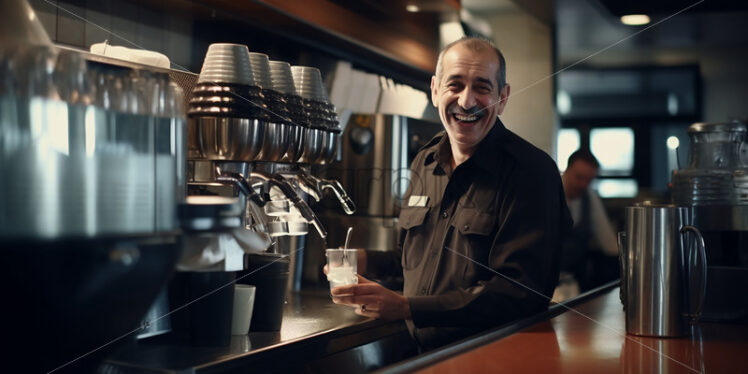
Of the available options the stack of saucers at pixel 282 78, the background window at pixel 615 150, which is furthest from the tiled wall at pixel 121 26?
Answer: the background window at pixel 615 150

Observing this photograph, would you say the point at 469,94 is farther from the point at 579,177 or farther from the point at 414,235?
the point at 579,177

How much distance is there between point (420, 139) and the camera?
187 centimetres

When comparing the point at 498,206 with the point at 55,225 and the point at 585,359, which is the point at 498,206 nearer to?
the point at 585,359

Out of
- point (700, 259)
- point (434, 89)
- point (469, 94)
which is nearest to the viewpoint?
point (700, 259)

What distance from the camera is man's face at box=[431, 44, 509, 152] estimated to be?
1495mm

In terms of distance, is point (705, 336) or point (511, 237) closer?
point (705, 336)

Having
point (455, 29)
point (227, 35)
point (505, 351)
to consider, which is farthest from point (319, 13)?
point (505, 351)

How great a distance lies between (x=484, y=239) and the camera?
1.46 metres

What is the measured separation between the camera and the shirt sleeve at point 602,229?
7.68ft

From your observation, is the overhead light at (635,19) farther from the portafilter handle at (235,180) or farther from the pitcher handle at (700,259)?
the portafilter handle at (235,180)

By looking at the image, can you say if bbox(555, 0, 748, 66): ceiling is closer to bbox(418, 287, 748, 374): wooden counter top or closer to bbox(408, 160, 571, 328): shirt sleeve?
bbox(408, 160, 571, 328): shirt sleeve

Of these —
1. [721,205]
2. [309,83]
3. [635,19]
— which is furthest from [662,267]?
A: [635,19]

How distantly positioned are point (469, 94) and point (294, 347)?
594mm

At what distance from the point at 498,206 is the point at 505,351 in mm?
477
